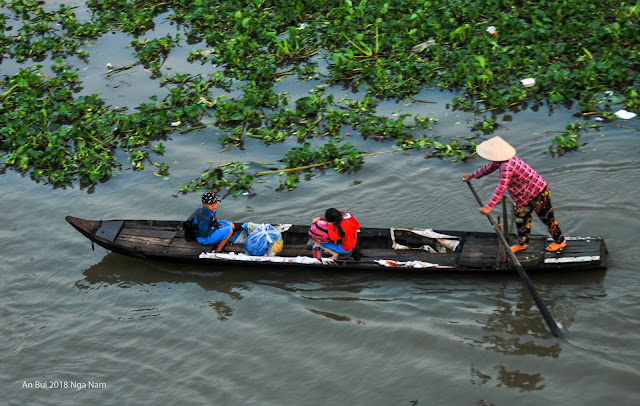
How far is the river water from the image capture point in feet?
20.9

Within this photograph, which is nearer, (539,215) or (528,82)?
(539,215)

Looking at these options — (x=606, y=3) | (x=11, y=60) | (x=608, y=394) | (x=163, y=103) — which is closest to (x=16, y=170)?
(x=163, y=103)

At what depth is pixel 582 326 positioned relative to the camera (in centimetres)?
659

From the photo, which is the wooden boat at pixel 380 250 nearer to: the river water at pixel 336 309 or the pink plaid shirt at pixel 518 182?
the river water at pixel 336 309

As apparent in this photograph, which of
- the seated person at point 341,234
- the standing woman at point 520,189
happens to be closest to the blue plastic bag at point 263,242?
the seated person at point 341,234

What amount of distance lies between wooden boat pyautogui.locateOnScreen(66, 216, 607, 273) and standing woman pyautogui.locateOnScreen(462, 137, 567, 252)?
0.68ft

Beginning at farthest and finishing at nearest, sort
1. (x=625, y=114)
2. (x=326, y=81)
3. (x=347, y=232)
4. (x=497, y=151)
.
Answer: (x=326, y=81)
(x=625, y=114)
(x=347, y=232)
(x=497, y=151)

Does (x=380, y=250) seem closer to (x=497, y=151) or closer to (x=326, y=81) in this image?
(x=497, y=151)

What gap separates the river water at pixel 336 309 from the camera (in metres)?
6.37

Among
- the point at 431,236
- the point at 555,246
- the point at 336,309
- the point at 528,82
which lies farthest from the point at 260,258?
the point at 528,82

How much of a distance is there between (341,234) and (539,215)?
2103mm

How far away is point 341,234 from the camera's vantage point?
7.66 m

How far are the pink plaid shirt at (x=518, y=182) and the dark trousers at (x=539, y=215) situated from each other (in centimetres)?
7

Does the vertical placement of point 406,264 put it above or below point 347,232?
below
